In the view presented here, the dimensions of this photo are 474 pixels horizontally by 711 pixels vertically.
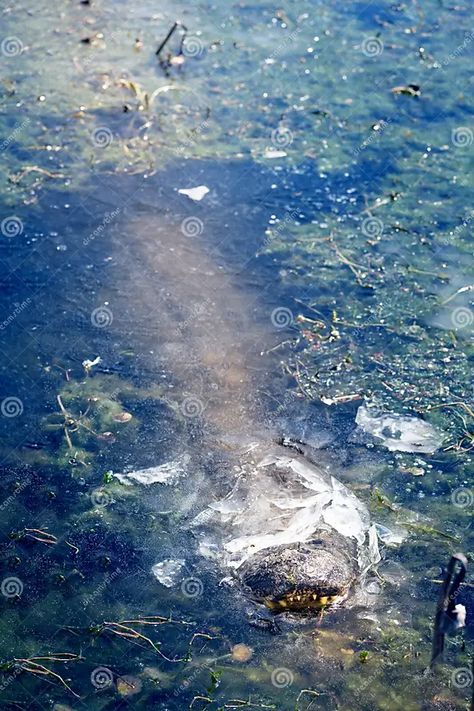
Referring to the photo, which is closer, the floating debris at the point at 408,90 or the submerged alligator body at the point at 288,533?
the submerged alligator body at the point at 288,533

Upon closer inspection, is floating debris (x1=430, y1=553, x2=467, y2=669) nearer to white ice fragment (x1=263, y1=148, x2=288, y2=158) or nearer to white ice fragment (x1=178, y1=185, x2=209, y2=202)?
white ice fragment (x1=178, y1=185, x2=209, y2=202)

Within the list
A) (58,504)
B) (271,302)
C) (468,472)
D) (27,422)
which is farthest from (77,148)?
(468,472)

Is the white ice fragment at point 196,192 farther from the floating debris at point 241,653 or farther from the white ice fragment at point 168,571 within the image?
the floating debris at point 241,653

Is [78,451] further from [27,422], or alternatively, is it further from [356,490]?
[356,490]

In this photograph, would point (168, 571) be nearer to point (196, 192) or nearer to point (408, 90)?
point (196, 192)

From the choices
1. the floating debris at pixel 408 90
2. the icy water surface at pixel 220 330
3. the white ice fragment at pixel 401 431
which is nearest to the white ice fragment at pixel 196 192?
the icy water surface at pixel 220 330

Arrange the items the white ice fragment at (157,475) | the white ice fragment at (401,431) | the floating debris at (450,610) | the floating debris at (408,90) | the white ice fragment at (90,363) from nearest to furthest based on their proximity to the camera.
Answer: the floating debris at (450,610)
the white ice fragment at (157,475)
the white ice fragment at (401,431)
the white ice fragment at (90,363)
the floating debris at (408,90)

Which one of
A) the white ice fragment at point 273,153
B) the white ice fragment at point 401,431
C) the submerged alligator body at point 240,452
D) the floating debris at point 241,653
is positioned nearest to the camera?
the floating debris at point 241,653
